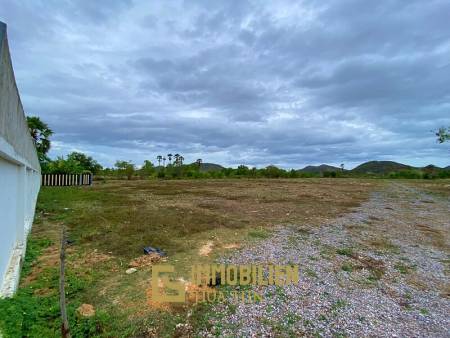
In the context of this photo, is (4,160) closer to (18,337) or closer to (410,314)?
(18,337)

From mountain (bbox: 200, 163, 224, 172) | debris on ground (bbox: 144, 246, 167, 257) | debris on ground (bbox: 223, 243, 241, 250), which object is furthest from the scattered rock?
mountain (bbox: 200, 163, 224, 172)

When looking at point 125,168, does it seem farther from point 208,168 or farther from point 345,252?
point 345,252

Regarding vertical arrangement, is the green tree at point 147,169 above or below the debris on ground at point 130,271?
above

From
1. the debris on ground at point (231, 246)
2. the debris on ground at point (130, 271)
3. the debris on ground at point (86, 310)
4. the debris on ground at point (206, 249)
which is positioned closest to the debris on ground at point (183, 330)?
the debris on ground at point (86, 310)

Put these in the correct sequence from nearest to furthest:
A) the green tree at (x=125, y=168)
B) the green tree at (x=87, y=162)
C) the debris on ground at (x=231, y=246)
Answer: the debris on ground at (x=231, y=246) → the green tree at (x=87, y=162) → the green tree at (x=125, y=168)

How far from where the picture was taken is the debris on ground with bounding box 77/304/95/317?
295cm

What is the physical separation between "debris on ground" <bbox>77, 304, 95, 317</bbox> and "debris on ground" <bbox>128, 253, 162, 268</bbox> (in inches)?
52.3

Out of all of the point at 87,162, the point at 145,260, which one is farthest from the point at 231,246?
the point at 87,162

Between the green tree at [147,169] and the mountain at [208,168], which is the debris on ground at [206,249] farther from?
the mountain at [208,168]

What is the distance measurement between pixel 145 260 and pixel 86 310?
1.68 meters

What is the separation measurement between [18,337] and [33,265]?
247 cm

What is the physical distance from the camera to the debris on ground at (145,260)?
4.50 m

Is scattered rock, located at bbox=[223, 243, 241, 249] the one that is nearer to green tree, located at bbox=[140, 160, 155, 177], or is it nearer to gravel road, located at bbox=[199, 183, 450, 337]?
gravel road, located at bbox=[199, 183, 450, 337]

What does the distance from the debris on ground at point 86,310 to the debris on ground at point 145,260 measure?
1328 mm
